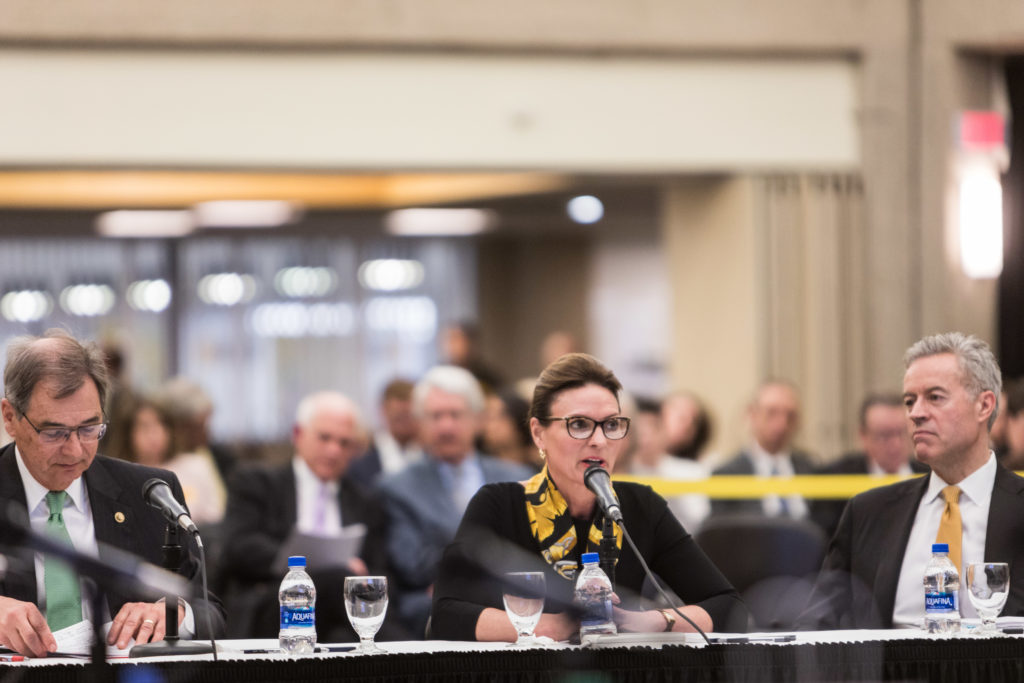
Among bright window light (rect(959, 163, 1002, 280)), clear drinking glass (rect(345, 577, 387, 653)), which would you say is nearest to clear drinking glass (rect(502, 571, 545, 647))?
clear drinking glass (rect(345, 577, 387, 653))

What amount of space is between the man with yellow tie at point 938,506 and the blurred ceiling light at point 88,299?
34.1 ft

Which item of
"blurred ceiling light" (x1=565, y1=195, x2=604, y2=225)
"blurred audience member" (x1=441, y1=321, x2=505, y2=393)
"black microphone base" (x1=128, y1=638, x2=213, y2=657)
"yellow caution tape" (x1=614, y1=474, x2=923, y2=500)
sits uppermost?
"blurred ceiling light" (x1=565, y1=195, x2=604, y2=225)

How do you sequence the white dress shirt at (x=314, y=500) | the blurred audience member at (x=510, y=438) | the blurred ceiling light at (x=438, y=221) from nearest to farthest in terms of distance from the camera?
Answer: the white dress shirt at (x=314, y=500) < the blurred audience member at (x=510, y=438) < the blurred ceiling light at (x=438, y=221)

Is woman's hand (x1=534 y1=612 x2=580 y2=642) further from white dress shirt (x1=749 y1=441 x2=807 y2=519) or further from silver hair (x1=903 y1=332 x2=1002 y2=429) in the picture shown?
white dress shirt (x1=749 y1=441 x2=807 y2=519)

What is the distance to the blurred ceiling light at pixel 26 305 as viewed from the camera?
13234mm

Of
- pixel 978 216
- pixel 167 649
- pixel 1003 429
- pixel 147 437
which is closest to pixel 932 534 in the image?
pixel 167 649

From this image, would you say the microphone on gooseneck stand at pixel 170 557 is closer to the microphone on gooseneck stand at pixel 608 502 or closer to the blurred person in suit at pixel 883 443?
the microphone on gooseneck stand at pixel 608 502

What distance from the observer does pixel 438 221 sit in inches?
512

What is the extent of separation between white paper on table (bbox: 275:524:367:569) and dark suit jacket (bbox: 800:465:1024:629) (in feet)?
6.00

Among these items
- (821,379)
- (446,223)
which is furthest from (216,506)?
(446,223)

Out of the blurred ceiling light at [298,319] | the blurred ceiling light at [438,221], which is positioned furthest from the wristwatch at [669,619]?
the blurred ceiling light at [298,319]

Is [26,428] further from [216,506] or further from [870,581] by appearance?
[216,506]

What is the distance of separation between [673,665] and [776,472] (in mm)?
4077

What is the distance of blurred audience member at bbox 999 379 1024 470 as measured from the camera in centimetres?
582
